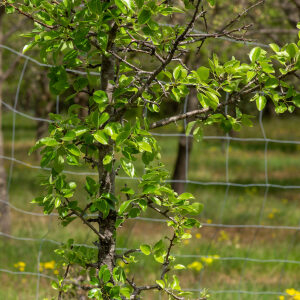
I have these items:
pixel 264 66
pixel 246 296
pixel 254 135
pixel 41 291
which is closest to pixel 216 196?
pixel 246 296

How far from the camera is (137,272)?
3.91 meters

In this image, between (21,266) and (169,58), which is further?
(21,266)

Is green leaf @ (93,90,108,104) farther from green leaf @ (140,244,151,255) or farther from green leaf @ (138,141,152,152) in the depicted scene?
green leaf @ (140,244,151,255)

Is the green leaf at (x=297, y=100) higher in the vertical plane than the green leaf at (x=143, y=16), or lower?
lower

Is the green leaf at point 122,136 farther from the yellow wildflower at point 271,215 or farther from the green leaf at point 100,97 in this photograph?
the yellow wildflower at point 271,215

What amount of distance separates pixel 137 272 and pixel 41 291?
805mm

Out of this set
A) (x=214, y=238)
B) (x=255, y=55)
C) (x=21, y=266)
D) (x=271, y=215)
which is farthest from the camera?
(x=271, y=215)

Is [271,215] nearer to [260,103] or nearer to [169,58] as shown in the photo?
[260,103]

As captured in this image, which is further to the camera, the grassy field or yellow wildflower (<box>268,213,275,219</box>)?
yellow wildflower (<box>268,213,275,219</box>)

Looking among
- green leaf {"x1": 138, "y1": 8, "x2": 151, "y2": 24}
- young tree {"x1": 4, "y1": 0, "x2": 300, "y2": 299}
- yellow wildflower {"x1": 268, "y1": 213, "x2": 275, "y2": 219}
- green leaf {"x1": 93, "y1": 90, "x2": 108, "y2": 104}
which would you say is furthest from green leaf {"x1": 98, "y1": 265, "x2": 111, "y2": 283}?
yellow wildflower {"x1": 268, "y1": 213, "x2": 275, "y2": 219}

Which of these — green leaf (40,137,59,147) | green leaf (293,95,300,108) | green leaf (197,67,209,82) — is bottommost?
green leaf (40,137,59,147)

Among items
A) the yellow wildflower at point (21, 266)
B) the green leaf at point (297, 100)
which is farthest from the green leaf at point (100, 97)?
the yellow wildflower at point (21, 266)

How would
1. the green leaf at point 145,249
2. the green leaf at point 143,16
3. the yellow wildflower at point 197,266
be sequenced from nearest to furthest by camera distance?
the green leaf at point 143,16 → the green leaf at point 145,249 → the yellow wildflower at point 197,266

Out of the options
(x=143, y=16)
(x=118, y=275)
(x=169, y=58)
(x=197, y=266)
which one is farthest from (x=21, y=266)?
(x=143, y=16)
